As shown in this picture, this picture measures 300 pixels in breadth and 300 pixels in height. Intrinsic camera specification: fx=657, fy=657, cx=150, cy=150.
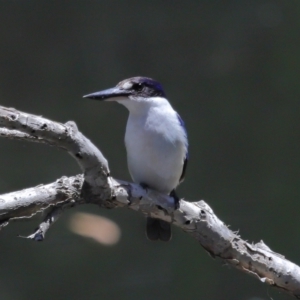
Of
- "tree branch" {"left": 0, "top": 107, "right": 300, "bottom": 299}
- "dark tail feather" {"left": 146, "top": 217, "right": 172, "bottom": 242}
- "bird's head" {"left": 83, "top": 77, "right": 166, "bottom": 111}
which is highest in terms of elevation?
"bird's head" {"left": 83, "top": 77, "right": 166, "bottom": 111}

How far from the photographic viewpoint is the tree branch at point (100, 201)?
4.48 feet

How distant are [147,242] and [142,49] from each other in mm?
846

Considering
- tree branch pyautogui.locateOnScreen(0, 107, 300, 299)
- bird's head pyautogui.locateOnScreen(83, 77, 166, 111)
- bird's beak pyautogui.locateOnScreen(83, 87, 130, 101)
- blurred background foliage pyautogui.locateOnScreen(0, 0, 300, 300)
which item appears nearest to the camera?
tree branch pyautogui.locateOnScreen(0, 107, 300, 299)

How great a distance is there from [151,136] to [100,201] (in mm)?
356

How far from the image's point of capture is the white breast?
1.91 meters

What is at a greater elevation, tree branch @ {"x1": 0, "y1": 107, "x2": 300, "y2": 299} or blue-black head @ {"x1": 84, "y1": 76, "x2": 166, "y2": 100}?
blue-black head @ {"x1": 84, "y1": 76, "x2": 166, "y2": 100}

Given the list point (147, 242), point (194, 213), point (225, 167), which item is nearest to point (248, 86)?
point (225, 167)

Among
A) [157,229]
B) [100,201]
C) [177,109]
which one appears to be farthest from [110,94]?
[177,109]

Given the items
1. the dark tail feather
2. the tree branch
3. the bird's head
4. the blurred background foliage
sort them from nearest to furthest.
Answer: the tree branch → the bird's head → the dark tail feather → the blurred background foliage

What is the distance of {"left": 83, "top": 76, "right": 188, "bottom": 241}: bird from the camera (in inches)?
75.1

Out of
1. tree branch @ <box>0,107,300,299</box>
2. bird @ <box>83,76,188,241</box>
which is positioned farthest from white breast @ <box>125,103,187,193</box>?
tree branch @ <box>0,107,300,299</box>

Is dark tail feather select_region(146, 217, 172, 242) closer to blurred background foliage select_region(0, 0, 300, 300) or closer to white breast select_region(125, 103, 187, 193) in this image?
white breast select_region(125, 103, 187, 193)

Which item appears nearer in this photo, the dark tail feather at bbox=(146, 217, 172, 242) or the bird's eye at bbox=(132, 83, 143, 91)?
the bird's eye at bbox=(132, 83, 143, 91)

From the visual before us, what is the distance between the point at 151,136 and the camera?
1.90m
